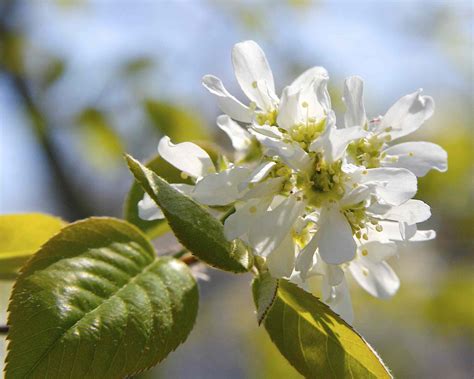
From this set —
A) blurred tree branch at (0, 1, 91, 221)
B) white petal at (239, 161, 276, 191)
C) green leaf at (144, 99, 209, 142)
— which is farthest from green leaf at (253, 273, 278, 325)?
blurred tree branch at (0, 1, 91, 221)

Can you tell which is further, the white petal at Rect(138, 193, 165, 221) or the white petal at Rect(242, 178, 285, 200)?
the white petal at Rect(138, 193, 165, 221)

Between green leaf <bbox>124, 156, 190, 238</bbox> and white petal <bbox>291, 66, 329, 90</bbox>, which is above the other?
white petal <bbox>291, 66, 329, 90</bbox>

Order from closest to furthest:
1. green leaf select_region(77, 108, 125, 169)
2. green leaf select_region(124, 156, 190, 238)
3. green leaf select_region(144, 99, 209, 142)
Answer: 1. green leaf select_region(124, 156, 190, 238)
2. green leaf select_region(144, 99, 209, 142)
3. green leaf select_region(77, 108, 125, 169)

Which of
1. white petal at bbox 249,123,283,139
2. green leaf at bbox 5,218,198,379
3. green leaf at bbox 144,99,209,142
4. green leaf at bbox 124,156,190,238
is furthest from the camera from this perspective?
green leaf at bbox 144,99,209,142

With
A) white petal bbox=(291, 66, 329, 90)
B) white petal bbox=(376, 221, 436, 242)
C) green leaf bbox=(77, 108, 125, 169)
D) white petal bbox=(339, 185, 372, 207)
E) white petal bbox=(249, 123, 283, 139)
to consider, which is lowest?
green leaf bbox=(77, 108, 125, 169)

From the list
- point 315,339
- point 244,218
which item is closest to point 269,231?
point 244,218

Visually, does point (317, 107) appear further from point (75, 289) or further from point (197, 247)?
point (75, 289)

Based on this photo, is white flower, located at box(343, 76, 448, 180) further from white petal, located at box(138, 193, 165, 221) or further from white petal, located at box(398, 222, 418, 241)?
white petal, located at box(138, 193, 165, 221)
